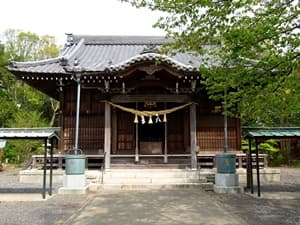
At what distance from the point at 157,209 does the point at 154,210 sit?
0.47 ft

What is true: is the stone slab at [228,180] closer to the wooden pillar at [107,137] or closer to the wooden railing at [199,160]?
the wooden railing at [199,160]

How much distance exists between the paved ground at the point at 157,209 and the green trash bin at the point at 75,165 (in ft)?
3.05

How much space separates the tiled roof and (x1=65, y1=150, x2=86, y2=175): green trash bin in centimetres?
358

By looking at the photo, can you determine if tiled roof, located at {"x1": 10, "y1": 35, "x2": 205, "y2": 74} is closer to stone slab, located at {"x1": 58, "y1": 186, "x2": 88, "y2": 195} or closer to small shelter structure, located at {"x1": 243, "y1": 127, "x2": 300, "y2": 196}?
small shelter structure, located at {"x1": 243, "y1": 127, "x2": 300, "y2": 196}

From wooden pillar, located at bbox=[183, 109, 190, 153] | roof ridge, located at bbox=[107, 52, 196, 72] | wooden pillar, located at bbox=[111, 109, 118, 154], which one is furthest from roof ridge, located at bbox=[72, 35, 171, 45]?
roof ridge, located at bbox=[107, 52, 196, 72]

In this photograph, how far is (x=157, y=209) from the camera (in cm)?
768

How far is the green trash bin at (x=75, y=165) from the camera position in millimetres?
10477

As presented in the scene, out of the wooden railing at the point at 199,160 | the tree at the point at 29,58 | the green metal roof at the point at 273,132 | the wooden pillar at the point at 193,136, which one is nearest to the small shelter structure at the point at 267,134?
the green metal roof at the point at 273,132

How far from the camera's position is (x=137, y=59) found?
12180 millimetres

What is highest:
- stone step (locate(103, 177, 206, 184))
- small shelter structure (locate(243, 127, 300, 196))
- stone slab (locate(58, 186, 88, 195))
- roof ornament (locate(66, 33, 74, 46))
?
roof ornament (locate(66, 33, 74, 46))

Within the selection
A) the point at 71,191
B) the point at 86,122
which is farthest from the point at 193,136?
the point at 71,191

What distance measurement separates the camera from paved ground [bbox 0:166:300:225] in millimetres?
6508

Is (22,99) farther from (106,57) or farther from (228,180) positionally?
(228,180)

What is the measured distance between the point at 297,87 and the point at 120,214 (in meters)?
4.36
